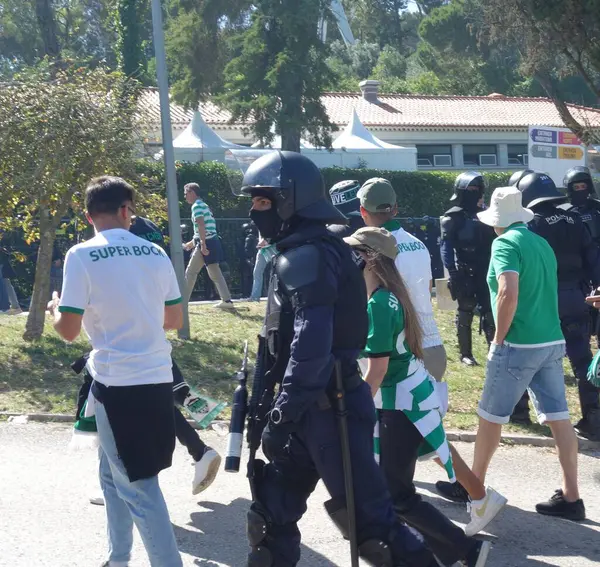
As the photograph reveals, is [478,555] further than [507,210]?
No

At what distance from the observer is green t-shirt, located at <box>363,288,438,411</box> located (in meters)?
4.45

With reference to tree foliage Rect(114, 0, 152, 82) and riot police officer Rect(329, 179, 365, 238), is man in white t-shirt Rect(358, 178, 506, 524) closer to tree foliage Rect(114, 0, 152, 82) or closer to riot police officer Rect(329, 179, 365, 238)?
riot police officer Rect(329, 179, 365, 238)

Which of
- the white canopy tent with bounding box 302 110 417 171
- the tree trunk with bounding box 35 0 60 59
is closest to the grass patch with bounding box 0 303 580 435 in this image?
the white canopy tent with bounding box 302 110 417 171

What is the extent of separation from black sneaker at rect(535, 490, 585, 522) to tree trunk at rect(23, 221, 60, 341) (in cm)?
649

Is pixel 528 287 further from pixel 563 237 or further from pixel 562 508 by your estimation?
pixel 563 237

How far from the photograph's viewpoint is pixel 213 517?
5535mm

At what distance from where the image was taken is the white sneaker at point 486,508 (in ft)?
16.3

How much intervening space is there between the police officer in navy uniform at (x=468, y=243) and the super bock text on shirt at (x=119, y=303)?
17.1 feet

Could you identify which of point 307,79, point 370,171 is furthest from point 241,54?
point 370,171

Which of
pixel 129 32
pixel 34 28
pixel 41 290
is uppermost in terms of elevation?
pixel 34 28

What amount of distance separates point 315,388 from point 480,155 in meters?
42.9

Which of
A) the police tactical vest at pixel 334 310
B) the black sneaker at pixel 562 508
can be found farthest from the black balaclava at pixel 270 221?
the black sneaker at pixel 562 508

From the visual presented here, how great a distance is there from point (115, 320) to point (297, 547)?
3.93 ft

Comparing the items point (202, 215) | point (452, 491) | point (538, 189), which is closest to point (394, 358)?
point (452, 491)
